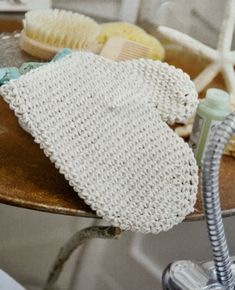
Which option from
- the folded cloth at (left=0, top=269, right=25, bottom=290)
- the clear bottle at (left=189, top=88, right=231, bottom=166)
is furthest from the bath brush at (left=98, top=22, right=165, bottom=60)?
the folded cloth at (left=0, top=269, right=25, bottom=290)

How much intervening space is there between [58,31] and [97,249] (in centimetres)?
52

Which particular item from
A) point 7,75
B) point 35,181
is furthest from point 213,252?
point 7,75

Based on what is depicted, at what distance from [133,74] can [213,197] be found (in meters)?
0.21

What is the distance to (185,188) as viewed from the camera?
45 cm

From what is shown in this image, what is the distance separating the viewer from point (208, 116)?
51 cm

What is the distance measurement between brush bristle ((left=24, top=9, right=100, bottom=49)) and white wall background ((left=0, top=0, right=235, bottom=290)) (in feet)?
0.67

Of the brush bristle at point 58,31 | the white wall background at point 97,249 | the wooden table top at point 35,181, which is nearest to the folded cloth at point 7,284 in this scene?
the wooden table top at point 35,181

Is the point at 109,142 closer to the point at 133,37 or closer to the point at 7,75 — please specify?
the point at 7,75

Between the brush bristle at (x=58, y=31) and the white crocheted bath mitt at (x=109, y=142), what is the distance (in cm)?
19

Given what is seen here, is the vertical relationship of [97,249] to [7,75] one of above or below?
below

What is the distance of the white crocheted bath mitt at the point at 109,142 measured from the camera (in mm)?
427

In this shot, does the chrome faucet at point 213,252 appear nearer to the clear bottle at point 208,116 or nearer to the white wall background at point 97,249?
the clear bottle at point 208,116

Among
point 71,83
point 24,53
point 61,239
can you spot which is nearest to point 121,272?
point 61,239

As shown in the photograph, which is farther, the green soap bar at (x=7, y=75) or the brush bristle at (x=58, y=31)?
the brush bristle at (x=58, y=31)
